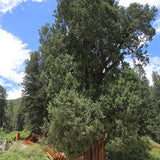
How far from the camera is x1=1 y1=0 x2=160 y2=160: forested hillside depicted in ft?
25.7

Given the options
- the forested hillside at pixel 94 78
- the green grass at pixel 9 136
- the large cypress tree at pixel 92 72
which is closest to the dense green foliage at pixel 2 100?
the green grass at pixel 9 136

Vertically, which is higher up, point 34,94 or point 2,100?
point 2,100

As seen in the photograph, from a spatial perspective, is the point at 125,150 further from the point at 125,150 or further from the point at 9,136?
the point at 9,136

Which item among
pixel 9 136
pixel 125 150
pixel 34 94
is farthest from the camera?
pixel 34 94

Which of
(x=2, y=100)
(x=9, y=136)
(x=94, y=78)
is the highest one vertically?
(x=2, y=100)

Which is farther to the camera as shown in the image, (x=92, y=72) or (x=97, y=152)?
(x=92, y=72)

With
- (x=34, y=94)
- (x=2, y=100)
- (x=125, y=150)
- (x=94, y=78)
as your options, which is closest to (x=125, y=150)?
(x=125, y=150)

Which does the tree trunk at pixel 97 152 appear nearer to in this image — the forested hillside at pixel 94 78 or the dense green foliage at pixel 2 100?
the forested hillside at pixel 94 78

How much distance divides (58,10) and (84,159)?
12119 millimetres

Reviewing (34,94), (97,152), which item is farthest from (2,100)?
(97,152)

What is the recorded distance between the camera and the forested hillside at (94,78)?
784 cm

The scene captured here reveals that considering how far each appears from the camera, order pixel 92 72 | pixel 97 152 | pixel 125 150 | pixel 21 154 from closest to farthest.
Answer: pixel 21 154
pixel 125 150
pixel 97 152
pixel 92 72

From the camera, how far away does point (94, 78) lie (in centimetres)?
1088

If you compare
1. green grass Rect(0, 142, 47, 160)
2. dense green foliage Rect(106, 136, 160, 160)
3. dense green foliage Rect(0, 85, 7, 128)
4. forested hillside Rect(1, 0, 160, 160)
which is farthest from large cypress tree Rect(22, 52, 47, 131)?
dense green foliage Rect(0, 85, 7, 128)
